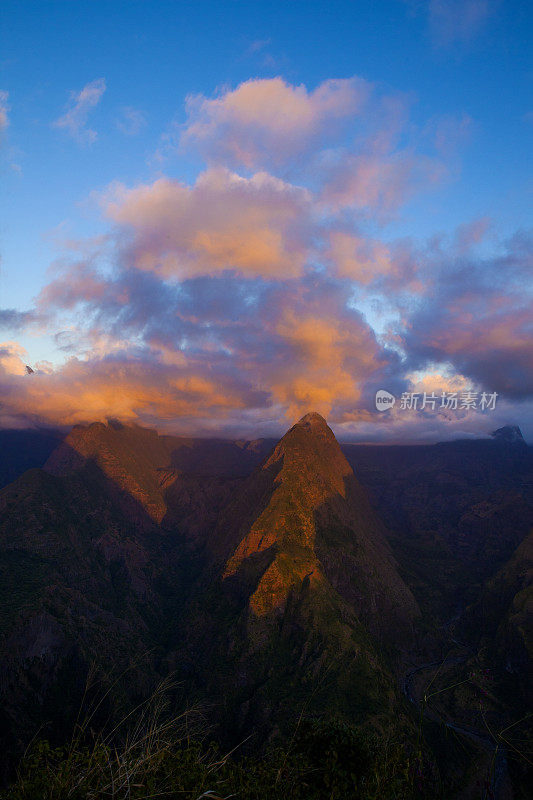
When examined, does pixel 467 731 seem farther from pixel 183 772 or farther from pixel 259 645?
pixel 183 772

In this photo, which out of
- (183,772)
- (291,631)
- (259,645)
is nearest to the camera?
(183,772)

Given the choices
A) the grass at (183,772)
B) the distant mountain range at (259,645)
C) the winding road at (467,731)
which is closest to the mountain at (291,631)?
the distant mountain range at (259,645)

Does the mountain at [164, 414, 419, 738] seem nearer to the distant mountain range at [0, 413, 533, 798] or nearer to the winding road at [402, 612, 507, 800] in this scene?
the distant mountain range at [0, 413, 533, 798]

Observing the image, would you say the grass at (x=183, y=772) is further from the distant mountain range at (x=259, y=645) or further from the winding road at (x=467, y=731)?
the winding road at (x=467, y=731)

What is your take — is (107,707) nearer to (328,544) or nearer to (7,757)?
(7,757)

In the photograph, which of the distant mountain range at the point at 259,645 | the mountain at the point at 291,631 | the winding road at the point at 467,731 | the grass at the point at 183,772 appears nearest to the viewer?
the grass at the point at 183,772

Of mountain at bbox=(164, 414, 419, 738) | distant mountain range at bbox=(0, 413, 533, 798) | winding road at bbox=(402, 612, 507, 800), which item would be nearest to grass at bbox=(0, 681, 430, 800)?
mountain at bbox=(164, 414, 419, 738)

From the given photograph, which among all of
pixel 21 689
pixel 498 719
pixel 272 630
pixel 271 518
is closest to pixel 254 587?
pixel 272 630

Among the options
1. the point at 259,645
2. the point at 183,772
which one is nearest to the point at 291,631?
the point at 259,645

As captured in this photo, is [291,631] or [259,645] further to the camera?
[291,631]

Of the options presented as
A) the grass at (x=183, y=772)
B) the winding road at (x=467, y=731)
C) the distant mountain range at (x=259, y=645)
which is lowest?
the winding road at (x=467, y=731)

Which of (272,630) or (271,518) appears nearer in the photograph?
(272,630)
